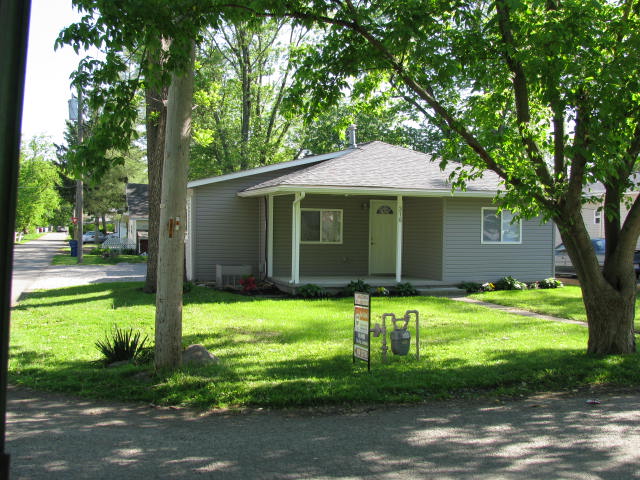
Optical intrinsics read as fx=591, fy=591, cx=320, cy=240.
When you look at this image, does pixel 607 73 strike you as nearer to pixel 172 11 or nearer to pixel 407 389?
pixel 407 389

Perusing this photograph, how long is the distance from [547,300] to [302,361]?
31.0ft

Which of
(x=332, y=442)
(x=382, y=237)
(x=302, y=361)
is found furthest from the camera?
(x=382, y=237)

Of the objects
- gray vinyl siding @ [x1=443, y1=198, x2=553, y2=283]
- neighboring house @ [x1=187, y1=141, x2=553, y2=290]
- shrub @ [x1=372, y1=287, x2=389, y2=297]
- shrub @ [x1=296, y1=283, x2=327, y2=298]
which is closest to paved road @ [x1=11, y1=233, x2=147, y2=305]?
neighboring house @ [x1=187, y1=141, x2=553, y2=290]

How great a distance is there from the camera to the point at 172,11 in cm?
668

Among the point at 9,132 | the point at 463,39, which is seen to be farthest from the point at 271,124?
the point at 9,132

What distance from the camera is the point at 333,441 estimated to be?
16.7 feet

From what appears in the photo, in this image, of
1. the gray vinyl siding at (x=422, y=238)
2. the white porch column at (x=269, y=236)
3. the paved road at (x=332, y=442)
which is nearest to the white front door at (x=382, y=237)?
the gray vinyl siding at (x=422, y=238)

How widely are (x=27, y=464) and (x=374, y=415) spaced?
3101 mm

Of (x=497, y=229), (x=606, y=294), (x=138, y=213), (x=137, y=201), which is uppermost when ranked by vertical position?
(x=137, y=201)

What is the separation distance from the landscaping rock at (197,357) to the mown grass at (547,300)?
8086 mm

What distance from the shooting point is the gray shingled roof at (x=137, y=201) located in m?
36.8

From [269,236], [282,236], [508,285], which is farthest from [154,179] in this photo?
[508,285]

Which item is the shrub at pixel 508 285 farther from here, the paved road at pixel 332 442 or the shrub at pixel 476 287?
the paved road at pixel 332 442

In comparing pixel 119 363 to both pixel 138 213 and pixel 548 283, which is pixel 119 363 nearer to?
pixel 548 283
